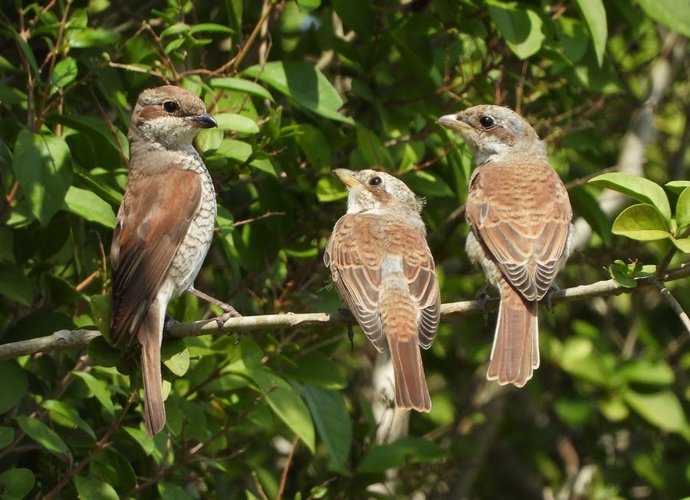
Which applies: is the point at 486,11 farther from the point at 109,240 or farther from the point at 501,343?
the point at 109,240

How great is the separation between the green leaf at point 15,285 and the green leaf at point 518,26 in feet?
8.00

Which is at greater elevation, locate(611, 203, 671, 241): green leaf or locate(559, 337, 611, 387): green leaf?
locate(611, 203, 671, 241): green leaf

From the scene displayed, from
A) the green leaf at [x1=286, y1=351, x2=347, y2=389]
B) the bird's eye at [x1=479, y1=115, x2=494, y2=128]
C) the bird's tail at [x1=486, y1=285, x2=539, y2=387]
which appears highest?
the bird's eye at [x1=479, y1=115, x2=494, y2=128]

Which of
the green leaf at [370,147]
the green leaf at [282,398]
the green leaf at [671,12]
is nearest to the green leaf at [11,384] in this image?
the green leaf at [282,398]

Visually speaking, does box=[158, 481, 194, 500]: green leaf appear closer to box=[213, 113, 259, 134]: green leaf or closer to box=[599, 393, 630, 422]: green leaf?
box=[213, 113, 259, 134]: green leaf

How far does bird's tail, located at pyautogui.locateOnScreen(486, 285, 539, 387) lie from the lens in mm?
5367

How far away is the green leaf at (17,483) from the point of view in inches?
185

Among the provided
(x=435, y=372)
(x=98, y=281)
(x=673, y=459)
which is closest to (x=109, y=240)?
(x=98, y=281)

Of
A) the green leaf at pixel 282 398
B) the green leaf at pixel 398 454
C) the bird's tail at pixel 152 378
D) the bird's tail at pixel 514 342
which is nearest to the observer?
the bird's tail at pixel 152 378

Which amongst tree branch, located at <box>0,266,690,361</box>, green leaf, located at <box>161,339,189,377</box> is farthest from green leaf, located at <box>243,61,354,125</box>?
green leaf, located at <box>161,339,189,377</box>

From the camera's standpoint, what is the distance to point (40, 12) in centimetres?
518

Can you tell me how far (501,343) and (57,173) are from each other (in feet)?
6.72

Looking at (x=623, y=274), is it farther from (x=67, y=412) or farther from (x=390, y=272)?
(x=67, y=412)

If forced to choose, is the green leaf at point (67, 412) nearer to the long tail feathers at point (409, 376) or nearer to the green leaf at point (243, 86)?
the long tail feathers at point (409, 376)
